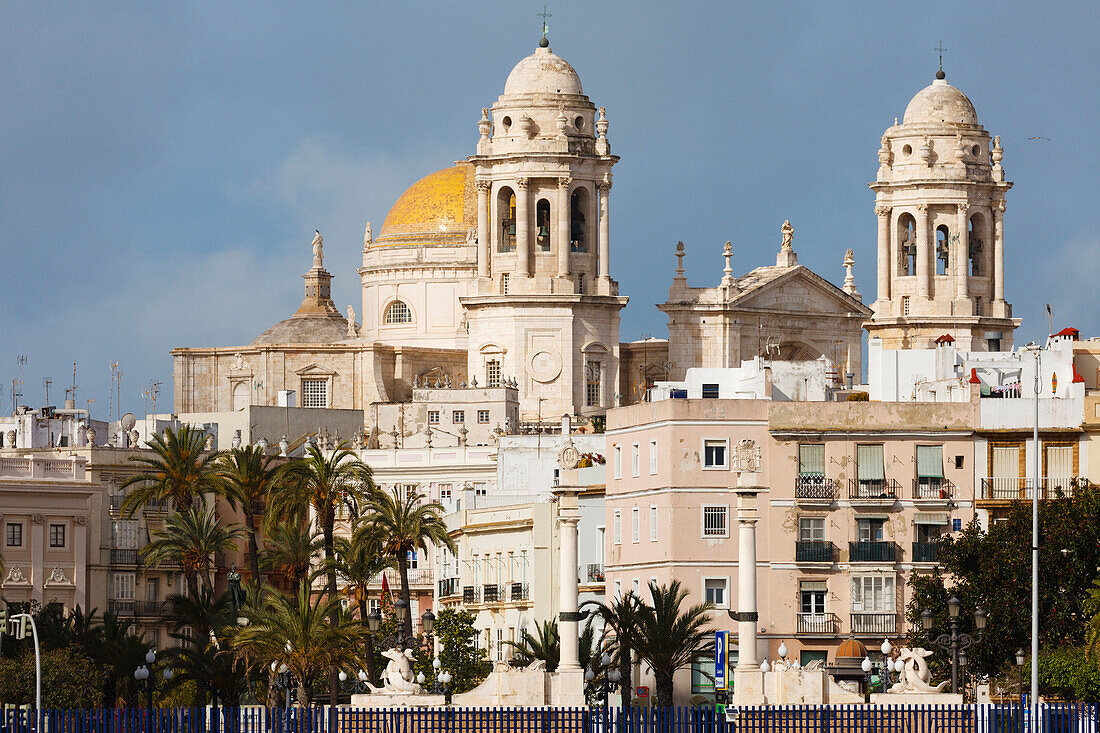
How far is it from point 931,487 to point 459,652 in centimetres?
1369

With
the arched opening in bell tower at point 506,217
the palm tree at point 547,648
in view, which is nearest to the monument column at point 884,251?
the arched opening in bell tower at point 506,217

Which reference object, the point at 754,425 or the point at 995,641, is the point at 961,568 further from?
the point at 754,425

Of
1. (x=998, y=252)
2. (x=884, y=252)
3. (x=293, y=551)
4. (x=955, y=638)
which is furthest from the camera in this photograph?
(x=884, y=252)

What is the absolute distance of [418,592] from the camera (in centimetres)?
12019

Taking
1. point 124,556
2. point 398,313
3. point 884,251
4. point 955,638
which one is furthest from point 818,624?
point 398,313

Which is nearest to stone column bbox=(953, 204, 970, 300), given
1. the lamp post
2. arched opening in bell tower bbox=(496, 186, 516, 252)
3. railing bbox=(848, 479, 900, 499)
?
arched opening in bell tower bbox=(496, 186, 516, 252)

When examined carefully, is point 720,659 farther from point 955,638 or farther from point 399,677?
point 399,677

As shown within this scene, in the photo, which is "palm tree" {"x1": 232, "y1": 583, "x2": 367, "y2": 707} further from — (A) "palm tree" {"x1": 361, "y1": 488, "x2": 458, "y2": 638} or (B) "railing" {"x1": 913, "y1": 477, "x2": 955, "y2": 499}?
(B) "railing" {"x1": 913, "y1": 477, "x2": 955, "y2": 499}

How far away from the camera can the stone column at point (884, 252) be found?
15450cm

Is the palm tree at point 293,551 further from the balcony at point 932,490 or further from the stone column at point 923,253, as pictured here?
the stone column at point 923,253

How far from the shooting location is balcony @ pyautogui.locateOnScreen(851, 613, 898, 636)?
3625 inches

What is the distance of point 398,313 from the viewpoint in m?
173

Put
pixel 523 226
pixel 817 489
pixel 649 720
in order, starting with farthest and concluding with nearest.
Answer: pixel 523 226, pixel 817 489, pixel 649 720

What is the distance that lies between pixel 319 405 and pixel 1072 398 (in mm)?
68262
